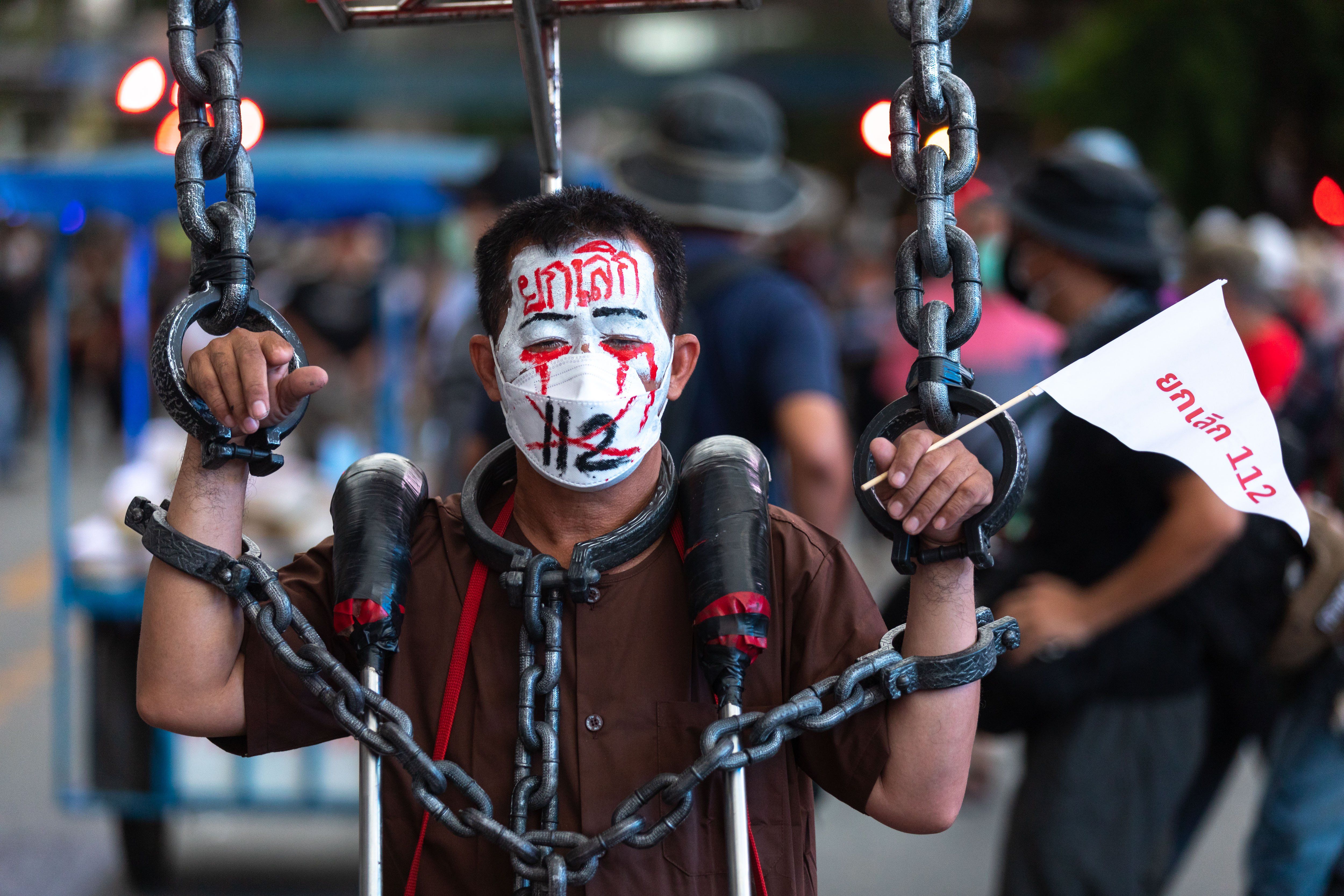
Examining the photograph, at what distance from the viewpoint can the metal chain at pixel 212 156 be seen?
1810 mm

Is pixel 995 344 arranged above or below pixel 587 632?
above

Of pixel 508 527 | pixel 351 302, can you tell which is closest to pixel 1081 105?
pixel 351 302

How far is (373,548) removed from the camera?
1946 mm

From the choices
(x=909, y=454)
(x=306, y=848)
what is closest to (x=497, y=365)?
(x=909, y=454)

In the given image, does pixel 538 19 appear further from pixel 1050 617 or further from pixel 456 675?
pixel 1050 617

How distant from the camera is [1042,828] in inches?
125

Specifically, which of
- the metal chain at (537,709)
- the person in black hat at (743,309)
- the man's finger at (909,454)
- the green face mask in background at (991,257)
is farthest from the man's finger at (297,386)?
the green face mask in background at (991,257)

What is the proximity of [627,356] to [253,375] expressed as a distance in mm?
531

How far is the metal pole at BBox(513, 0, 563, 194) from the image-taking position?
212cm

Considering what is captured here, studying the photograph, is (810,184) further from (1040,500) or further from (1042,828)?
(1042,828)

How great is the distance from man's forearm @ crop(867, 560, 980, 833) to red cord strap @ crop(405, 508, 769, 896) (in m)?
0.22

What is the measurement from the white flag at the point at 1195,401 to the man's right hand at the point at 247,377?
1.01 m

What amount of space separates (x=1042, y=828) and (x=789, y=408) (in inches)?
48.1

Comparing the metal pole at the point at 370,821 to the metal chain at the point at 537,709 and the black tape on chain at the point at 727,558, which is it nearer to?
the metal chain at the point at 537,709
